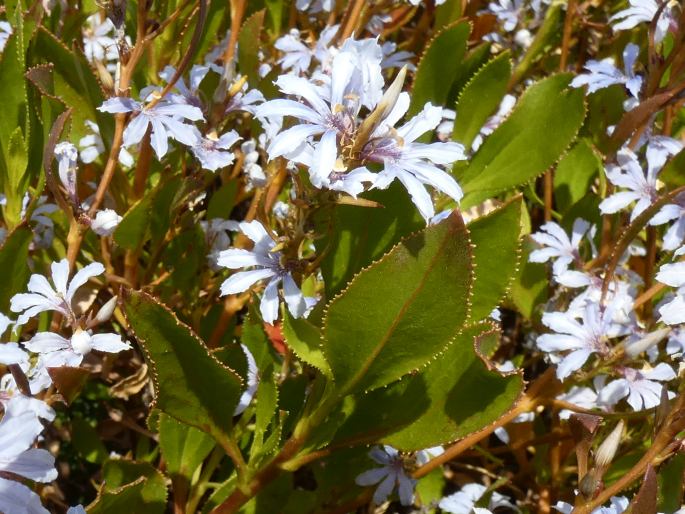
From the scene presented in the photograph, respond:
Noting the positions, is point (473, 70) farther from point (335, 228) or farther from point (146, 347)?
point (146, 347)

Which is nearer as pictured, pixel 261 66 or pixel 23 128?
pixel 23 128

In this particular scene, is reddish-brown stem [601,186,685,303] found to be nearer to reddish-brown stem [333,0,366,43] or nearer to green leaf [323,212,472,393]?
green leaf [323,212,472,393]

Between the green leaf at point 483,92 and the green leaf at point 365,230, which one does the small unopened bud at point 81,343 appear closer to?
the green leaf at point 365,230

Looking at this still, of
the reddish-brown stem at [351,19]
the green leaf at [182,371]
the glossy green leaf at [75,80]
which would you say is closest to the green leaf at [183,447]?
the green leaf at [182,371]

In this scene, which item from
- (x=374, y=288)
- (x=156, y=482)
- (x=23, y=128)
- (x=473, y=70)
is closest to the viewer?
(x=374, y=288)

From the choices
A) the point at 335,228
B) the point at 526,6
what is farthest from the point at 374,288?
the point at 526,6
